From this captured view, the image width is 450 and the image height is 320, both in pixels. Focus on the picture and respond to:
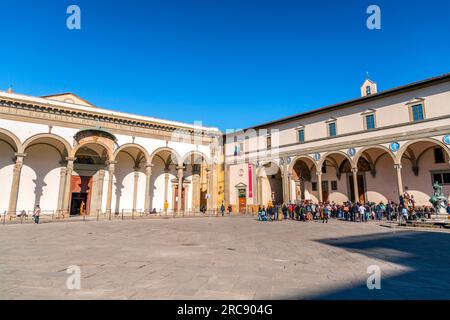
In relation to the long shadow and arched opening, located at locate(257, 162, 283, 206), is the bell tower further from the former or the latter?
the long shadow

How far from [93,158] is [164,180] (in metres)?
7.31

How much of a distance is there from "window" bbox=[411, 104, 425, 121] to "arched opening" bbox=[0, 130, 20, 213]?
29864 millimetres

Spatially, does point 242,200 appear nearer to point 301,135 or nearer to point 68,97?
point 301,135

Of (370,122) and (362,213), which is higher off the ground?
(370,122)

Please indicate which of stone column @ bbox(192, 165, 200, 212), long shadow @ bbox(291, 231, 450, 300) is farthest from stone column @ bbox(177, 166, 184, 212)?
long shadow @ bbox(291, 231, 450, 300)

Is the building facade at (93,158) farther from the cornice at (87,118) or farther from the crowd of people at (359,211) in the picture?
the crowd of people at (359,211)

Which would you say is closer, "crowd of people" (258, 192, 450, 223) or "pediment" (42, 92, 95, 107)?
"crowd of people" (258, 192, 450, 223)

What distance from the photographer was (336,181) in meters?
26.2

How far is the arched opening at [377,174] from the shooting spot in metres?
22.3

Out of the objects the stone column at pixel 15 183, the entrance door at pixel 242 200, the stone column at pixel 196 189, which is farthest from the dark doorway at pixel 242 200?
the stone column at pixel 15 183

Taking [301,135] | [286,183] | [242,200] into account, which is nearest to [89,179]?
[242,200]

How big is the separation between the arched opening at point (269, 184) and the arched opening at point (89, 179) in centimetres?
1598

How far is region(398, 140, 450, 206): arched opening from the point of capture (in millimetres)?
19688
